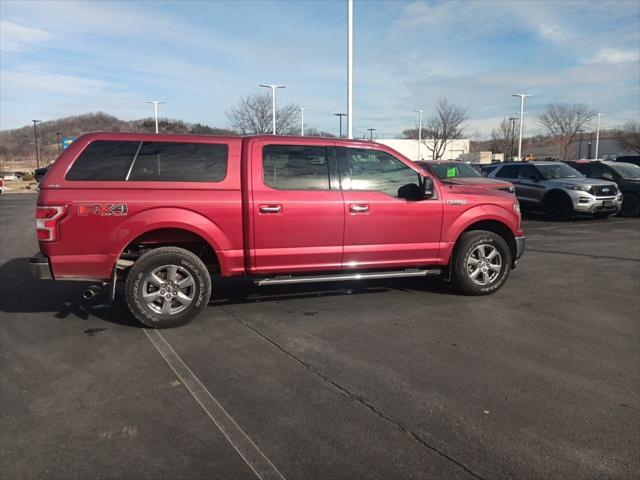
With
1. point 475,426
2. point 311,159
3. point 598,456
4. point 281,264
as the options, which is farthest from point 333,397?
point 311,159

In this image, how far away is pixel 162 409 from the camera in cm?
348

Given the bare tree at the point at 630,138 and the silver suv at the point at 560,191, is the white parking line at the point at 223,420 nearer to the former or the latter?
the silver suv at the point at 560,191

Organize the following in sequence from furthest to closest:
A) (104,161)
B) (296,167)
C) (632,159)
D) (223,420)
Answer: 1. (632,159)
2. (296,167)
3. (104,161)
4. (223,420)

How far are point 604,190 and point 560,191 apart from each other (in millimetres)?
1197

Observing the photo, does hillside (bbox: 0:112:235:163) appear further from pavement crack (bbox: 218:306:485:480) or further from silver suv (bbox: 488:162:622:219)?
pavement crack (bbox: 218:306:485:480)

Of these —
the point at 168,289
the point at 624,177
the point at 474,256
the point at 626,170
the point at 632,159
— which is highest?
the point at 632,159

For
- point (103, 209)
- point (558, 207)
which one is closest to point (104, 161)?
point (103, 209)

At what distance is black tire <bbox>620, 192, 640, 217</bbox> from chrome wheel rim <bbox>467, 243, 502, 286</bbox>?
12.1m

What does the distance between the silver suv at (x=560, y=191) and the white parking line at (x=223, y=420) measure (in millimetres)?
13248

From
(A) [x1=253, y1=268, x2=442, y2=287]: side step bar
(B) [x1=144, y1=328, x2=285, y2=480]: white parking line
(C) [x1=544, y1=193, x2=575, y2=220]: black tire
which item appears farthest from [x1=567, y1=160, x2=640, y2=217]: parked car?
(B) [x1=144, y1=328, x2=285, y2=480]: white parking line

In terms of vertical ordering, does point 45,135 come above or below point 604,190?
above

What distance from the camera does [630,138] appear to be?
6944 centimetres

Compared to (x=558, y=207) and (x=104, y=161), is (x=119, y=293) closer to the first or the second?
(x=104, y=161)

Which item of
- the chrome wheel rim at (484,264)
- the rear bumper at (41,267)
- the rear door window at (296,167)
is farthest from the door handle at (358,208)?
the rear bumper at (41,267)
